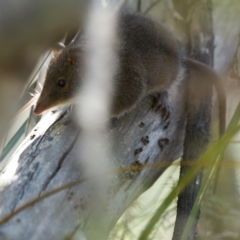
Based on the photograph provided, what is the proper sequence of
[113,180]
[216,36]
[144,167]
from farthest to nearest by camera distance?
[216,36] → [144,167] → [113,180]

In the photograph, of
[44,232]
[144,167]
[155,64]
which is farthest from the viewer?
[155,64]

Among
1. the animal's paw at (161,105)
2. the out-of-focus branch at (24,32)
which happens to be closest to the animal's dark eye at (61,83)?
the animal's paw at (161,105)

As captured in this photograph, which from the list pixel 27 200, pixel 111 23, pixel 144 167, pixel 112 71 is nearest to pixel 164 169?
pixel 144 167

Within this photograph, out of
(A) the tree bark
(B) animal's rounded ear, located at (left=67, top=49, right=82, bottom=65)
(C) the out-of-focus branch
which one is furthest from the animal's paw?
(C) the out-of-focus branch

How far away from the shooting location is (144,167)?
249 cm

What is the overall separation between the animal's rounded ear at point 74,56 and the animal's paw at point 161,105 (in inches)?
25.4

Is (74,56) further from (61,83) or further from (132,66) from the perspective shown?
(132,66)

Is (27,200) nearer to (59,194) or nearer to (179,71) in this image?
(59,194)

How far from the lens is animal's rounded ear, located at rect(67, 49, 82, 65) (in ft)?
9.25

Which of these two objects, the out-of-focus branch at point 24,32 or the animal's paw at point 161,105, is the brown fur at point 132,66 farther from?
the out-of-focus branch at point 24,32

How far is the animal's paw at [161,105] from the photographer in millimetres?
2961

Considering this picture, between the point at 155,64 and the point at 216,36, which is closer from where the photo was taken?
the point at 155,64

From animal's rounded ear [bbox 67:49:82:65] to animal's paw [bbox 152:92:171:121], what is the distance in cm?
65

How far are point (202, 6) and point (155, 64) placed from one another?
0.80 meters
